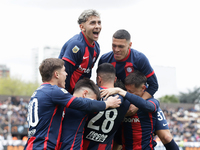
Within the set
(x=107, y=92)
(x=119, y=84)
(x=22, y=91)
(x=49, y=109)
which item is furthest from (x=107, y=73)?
(x=22, y=91)

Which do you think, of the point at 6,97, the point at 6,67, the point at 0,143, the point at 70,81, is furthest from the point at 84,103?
the point at 6,67

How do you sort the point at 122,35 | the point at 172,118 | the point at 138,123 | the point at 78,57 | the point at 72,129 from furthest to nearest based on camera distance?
the point at 172,118 < the point at 138,123 < the point at 122,35 < the point at 78,57 < the point at 72,129

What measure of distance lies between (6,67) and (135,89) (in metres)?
148

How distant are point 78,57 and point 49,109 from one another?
4.51 ft

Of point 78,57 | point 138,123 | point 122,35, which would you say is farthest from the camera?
point 138,123

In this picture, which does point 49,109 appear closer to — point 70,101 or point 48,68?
point 70,101

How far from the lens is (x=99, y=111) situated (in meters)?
4.43

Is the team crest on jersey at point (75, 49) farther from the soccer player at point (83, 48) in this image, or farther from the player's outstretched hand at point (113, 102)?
the player's outstretched hand at point (113, 102)

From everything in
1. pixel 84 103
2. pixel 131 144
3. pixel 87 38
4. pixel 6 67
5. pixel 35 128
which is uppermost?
pixel 87 38

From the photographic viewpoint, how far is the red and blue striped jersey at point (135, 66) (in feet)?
17.5

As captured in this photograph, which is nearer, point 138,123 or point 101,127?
point 101,127

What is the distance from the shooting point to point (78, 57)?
4.96 metres

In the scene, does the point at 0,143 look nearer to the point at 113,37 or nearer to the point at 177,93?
the point at 113,37

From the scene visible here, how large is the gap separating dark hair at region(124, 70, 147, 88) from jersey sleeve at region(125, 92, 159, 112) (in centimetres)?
40
